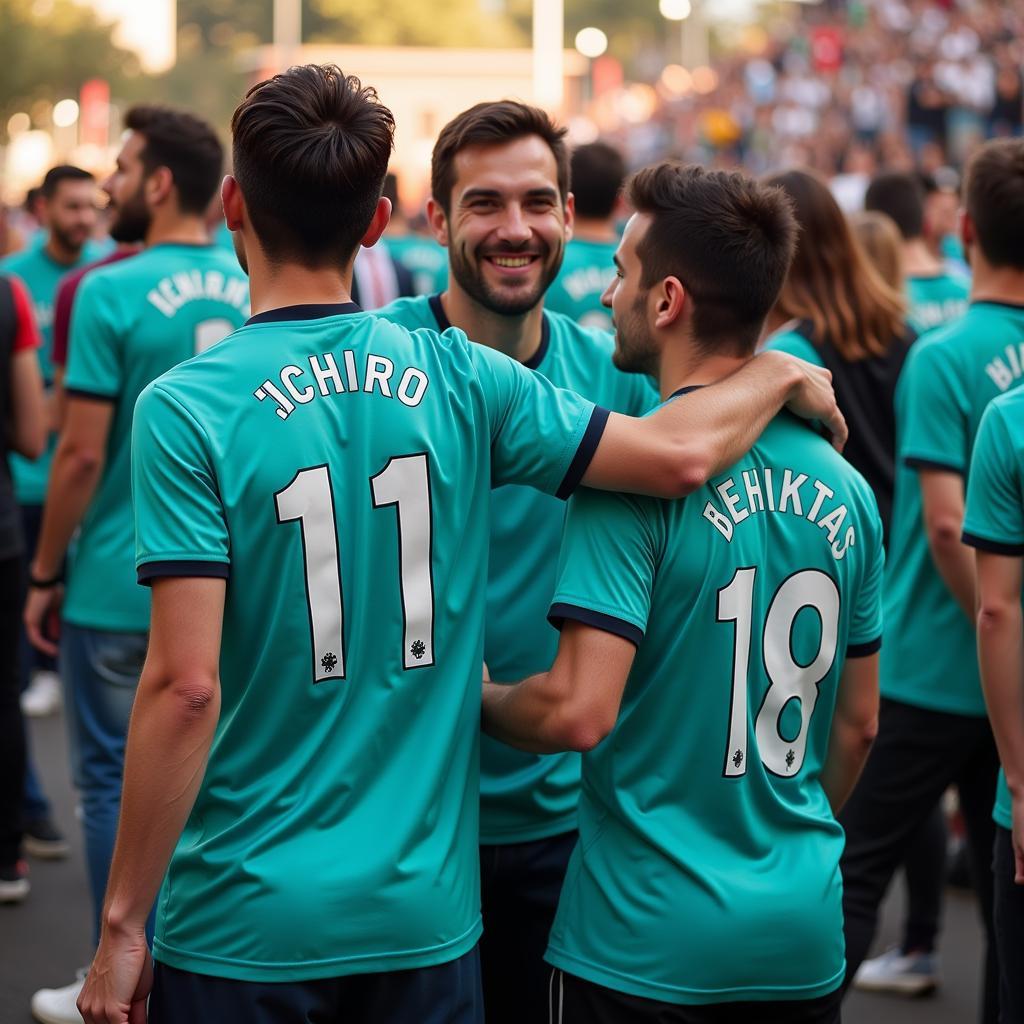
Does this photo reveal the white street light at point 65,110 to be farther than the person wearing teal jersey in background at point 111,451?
Yes

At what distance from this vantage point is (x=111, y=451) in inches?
181

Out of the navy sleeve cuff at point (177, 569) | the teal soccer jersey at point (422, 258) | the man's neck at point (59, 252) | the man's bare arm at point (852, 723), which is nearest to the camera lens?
the navy sleeve cuff at point (177, 569)

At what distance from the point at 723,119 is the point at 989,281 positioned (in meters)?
21.9

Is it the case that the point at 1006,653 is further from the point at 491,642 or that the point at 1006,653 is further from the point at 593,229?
the point at 593,229

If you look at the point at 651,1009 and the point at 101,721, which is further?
the point at 101,721

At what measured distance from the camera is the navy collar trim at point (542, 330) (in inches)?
131

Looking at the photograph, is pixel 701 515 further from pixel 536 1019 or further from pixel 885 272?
pixel 885 272

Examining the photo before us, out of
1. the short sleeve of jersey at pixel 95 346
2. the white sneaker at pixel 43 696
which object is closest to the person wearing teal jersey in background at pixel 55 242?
the white sneaker at pixel 43 696

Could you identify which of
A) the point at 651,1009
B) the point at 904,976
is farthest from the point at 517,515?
the point at 904,976

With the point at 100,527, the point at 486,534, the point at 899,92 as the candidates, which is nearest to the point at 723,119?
the point at 899,92

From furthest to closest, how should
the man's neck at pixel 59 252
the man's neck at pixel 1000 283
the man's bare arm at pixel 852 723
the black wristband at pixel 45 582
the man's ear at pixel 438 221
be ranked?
the man's neck at pixel 59 252 → the black wristband at pixel 45 582 → the man's neck at pixel 1000 283 → the man's ear at pixel 438 221 → the man's bare arm at pixel 852 723

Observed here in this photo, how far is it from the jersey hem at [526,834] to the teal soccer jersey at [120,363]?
172cm

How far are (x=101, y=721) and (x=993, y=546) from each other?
263 centimetres

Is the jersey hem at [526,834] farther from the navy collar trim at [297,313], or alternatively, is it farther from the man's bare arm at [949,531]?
the man's bare arm at [949,531]
